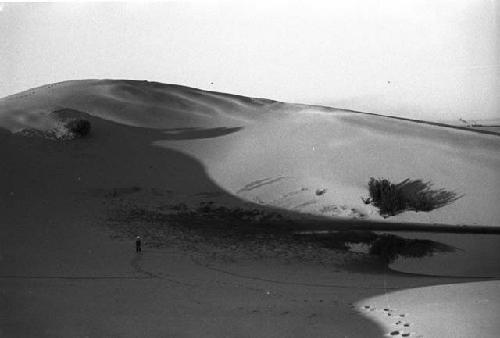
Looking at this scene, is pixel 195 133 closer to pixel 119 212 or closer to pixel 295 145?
pixel 295 145

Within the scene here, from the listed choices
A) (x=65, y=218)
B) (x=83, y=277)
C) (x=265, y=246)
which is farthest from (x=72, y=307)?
(x=65, y=218)

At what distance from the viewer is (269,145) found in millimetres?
16578

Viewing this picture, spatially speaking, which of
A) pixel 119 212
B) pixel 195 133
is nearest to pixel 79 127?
pixel 195 133

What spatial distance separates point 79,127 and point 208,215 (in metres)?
6.13

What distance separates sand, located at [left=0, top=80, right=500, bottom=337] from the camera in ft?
19.6

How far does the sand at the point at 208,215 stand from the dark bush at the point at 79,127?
34cm

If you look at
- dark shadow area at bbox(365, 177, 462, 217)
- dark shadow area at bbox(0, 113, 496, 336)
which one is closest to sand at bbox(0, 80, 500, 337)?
dark shadow area at bbox(0, 113, 496, 336)

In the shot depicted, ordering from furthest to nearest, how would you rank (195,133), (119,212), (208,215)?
1. (195,133)
2. (208,215)
3. (119,212)

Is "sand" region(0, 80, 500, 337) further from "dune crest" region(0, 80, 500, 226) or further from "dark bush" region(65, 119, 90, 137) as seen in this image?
"dark bush" region(65, 119, 90, 137)

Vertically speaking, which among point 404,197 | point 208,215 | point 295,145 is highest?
point 295,145

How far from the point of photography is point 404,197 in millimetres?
12117

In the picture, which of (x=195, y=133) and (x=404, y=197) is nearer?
(x=404, y=197)

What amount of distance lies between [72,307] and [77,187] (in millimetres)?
7172

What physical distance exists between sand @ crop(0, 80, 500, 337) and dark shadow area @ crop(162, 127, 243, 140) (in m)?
0.06
